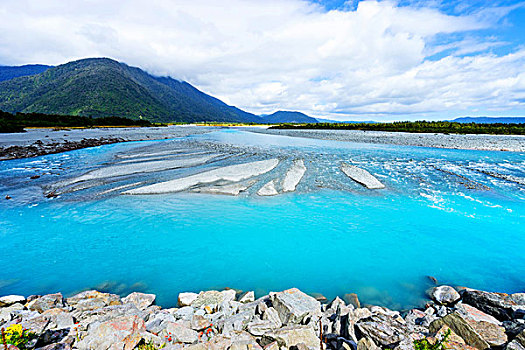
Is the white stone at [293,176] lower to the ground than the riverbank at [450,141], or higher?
lower

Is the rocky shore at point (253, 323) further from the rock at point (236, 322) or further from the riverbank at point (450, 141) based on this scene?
the riverbank at point (450, 141)

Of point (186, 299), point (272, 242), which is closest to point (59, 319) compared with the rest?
point (186, 299)

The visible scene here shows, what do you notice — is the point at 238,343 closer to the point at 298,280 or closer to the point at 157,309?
the point at 157,309

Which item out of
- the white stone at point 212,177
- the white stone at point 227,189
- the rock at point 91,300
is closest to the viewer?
the rock at point 91,300

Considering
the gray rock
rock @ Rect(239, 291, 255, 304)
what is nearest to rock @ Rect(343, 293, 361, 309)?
the gray rock

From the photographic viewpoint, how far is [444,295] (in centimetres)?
717

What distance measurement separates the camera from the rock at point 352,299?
713 cm

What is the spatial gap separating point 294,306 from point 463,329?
352 centimetres

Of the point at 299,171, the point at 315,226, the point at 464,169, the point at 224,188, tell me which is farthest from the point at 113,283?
the point at 464,169

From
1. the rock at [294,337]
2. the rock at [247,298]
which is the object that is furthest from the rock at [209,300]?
the rock at [294,337]

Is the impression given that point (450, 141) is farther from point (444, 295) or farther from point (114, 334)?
point (114, 334)

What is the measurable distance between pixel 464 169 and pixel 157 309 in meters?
31.4

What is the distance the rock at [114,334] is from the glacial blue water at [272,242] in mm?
2116

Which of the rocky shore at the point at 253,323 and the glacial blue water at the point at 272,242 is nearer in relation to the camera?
the rocky shore at the point at 253,323
